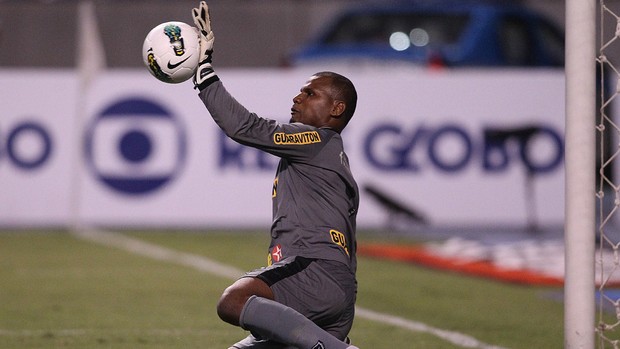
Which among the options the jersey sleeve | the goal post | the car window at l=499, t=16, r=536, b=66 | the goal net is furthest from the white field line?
the car window at l=499, t=16, r=536, b=66

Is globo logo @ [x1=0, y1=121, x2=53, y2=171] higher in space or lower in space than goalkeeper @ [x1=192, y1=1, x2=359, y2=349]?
higher

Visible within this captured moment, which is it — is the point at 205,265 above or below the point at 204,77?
below

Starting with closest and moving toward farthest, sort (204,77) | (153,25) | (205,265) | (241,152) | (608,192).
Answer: (204,77), (205,265), (241,152), (608,192), (153,25)

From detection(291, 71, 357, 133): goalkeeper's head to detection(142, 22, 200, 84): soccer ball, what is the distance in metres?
0.55

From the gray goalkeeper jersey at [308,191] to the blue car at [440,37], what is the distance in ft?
30.9

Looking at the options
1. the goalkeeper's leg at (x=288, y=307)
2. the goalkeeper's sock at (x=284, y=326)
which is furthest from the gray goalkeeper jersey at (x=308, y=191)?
the goalkeeper's sock at (x=284, y=326)

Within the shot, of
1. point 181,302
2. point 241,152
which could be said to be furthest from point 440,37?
point 181,302

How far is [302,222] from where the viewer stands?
5246 millimetres

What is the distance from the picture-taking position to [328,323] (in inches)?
205

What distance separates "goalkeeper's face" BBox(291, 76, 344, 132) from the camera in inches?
213

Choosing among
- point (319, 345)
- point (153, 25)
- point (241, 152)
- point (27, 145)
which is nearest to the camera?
point (319, 345)

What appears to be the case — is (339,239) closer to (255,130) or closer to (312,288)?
(312,288)

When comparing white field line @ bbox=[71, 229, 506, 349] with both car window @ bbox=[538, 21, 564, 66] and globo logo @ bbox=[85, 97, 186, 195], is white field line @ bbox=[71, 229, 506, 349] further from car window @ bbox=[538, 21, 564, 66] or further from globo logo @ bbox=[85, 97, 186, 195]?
car window @ bbox=[538, 21, 564, 66]

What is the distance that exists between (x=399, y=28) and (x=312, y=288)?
10960 mm
